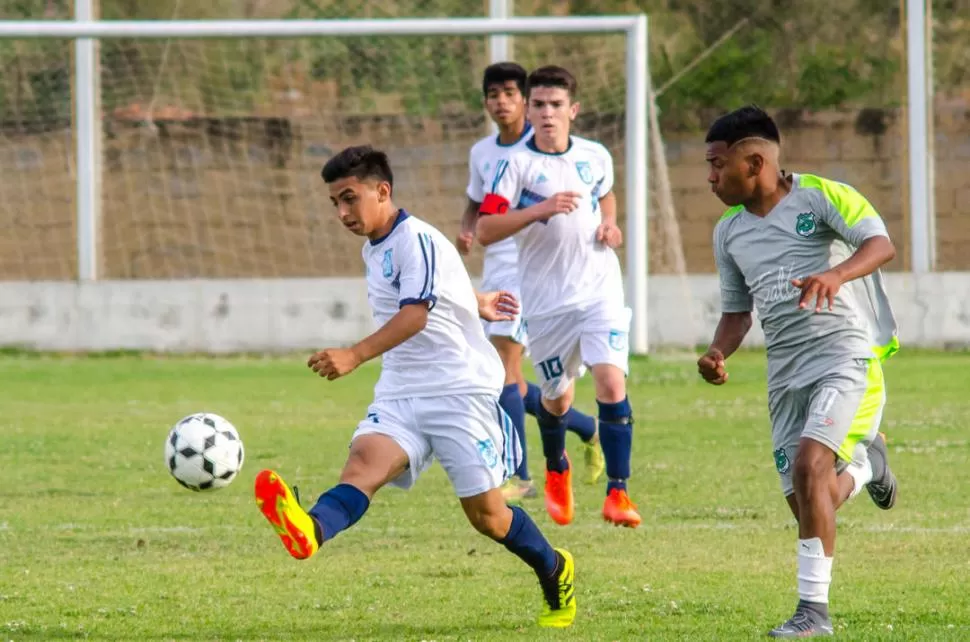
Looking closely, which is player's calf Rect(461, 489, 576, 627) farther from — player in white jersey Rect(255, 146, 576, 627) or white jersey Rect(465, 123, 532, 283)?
white jersey Rect(465, 123, 532, 283)

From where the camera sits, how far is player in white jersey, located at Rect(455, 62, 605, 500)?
951 cm

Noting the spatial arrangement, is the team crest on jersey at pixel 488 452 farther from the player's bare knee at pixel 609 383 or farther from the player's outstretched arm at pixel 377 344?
the player's bare knee at pixel 609 383

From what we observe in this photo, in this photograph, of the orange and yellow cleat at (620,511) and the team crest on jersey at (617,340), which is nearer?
the orange and yellow cleat at (620,511)

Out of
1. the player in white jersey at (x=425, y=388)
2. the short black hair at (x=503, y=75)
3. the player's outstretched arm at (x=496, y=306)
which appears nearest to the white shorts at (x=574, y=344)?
the short black hair at (x=503, y=75)

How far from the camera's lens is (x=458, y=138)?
Answer: 20.5m

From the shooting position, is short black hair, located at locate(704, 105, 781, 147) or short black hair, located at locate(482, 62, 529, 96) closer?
short black hair, located at locate(704, 105, 781, 147)

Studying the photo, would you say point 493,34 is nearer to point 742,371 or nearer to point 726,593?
point 742,371

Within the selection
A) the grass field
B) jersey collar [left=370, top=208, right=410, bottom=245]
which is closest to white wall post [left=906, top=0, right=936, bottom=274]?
the grass field

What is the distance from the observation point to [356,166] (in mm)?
6086

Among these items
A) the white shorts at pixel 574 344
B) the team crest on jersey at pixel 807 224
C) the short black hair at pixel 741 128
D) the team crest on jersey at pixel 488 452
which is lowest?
the team crest on jersey at pixel 488 452

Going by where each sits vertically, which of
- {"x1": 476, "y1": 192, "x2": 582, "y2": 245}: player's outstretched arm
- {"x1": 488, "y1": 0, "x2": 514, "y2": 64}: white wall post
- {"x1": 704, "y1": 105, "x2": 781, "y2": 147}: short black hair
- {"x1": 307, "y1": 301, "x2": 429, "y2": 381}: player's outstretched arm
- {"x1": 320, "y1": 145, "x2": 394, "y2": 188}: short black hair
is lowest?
{"x1": 307, "y1": 301, "x2": 429, "y2": 381}: player's outstretched arm

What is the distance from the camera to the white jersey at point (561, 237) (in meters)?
9.05

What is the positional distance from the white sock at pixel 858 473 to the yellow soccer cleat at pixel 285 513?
194cm

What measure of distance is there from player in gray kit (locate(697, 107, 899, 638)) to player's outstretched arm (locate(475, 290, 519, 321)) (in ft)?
2.94
